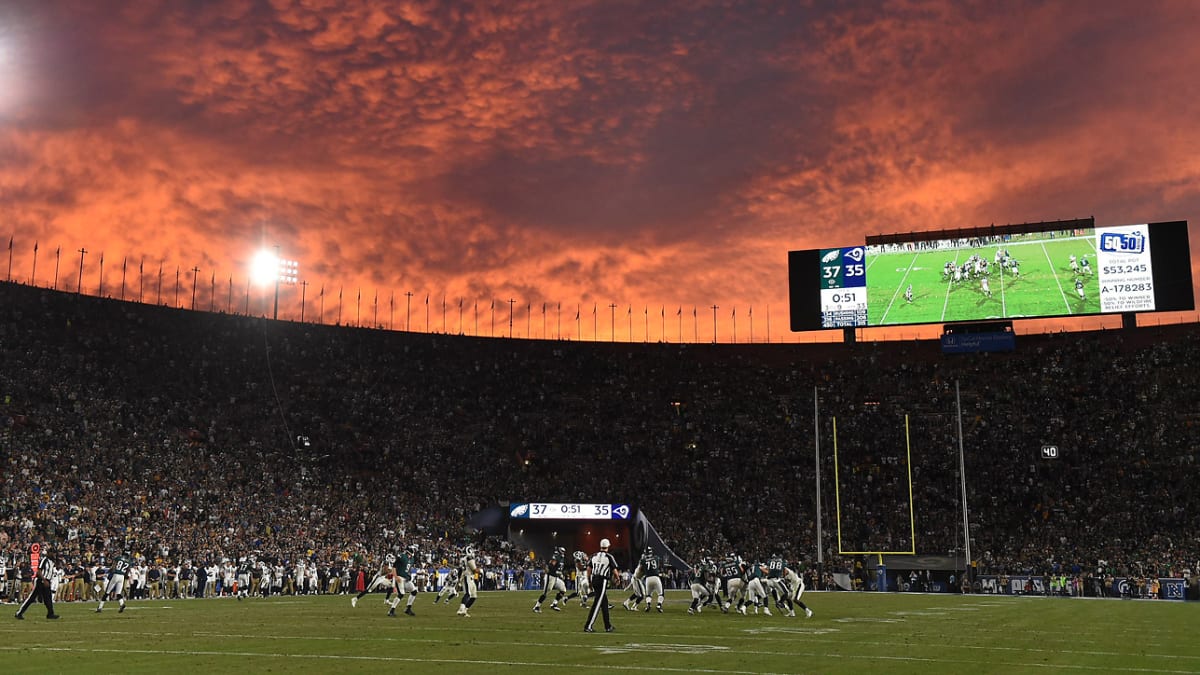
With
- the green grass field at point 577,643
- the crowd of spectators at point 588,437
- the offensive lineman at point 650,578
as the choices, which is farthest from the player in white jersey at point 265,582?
the offensive lineman at point 650,578

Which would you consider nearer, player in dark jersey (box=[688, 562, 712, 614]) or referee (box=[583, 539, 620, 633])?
referee (box=[583, 539, 620, 633])

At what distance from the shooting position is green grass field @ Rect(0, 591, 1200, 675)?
14.8m

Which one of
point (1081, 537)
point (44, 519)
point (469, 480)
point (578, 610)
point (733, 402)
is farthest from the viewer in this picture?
point (733, 402)

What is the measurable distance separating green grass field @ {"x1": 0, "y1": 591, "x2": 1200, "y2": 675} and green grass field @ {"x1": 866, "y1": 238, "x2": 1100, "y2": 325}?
35565 millimetres

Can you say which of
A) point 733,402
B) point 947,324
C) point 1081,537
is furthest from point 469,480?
point 1081,537

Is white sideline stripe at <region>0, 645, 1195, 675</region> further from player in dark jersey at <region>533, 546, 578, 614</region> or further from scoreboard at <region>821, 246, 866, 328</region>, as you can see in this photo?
scoreboard at <region>821, 246, 866, 328</region>

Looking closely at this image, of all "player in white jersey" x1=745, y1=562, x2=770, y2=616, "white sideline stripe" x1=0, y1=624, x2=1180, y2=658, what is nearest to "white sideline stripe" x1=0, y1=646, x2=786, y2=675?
"white sideline stripe" x1=0, y1=624, x2=1180, y2=658

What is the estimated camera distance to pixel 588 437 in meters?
72.9

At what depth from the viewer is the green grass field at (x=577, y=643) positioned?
14789 millimetres

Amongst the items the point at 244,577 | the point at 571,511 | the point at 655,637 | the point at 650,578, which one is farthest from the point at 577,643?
the point at 571,511

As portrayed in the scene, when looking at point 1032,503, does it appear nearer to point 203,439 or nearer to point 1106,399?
point 1106,399

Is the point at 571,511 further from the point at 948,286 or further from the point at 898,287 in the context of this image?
the point at 948,286

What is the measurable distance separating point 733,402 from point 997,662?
6016 centimetres

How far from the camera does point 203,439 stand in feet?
199
